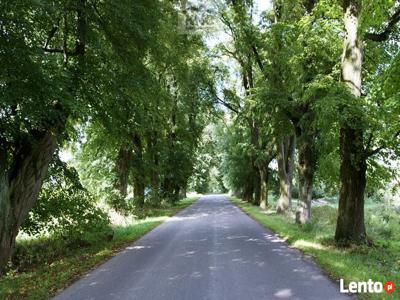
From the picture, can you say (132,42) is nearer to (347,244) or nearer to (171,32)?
(171,32)

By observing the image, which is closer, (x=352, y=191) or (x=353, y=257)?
(x=353, y=257)

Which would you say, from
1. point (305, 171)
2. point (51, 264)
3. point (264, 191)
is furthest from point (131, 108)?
point (264, 191)

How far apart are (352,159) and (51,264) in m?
8.92

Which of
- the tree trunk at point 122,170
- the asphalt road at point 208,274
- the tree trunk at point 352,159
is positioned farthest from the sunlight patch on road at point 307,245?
the tree trunk at point 122,170

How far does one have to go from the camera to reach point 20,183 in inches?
382

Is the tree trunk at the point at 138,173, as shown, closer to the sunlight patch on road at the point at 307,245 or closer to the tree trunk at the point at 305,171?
the tree trunk at the point at 305,171

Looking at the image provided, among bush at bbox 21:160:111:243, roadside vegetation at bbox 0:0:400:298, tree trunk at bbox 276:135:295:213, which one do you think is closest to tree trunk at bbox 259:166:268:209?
tree trunk at bbox 276:135:295:213

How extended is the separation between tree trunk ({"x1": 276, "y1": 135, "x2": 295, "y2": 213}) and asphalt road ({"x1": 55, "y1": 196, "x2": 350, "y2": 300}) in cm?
1101

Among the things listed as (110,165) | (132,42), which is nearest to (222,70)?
(110,165)

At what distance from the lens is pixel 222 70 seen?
108 feet

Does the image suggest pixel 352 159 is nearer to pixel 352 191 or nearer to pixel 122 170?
pixel 352 191

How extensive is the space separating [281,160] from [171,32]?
42.8ft

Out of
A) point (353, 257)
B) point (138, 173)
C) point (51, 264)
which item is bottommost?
point (51, 264)

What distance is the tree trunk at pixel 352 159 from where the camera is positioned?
11219mm
